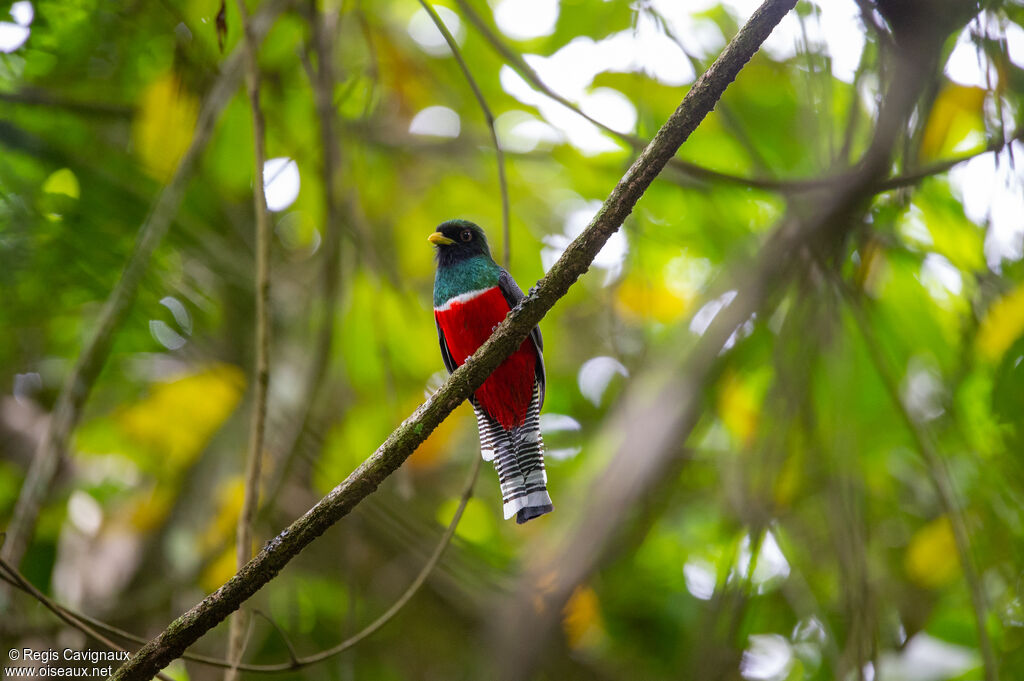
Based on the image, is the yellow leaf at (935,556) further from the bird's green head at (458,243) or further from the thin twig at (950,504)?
the bird's green head at (458,243)

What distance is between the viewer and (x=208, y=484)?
454 centimetres

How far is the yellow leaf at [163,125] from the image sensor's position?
383 cm

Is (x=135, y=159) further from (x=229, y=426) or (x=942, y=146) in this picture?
(x=942, y=146)

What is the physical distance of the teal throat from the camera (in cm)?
313

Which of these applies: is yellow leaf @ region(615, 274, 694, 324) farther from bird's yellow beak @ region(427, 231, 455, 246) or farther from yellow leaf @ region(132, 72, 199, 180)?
yellow leaf @ region(132, 72, 199, 180)

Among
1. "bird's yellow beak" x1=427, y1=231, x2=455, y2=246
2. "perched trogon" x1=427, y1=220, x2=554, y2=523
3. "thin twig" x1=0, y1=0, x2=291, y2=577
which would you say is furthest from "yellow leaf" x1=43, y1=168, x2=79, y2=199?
"perched trogon" x1=427, y1=220, x2=554, y2=523

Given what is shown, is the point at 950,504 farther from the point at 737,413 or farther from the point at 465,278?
the point at 465,278

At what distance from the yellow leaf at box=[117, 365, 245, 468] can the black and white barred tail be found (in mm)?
1889

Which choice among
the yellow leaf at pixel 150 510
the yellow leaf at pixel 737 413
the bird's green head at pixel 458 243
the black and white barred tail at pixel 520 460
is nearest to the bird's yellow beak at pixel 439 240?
the bird's green head at pixel 458 243

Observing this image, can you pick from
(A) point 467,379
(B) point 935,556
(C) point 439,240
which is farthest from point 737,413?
(A) point 467,379

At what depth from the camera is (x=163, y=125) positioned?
3.87m

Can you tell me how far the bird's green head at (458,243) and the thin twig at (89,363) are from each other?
39.2 inches

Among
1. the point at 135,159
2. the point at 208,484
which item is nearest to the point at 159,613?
the point at 208,484

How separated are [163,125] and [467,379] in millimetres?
2721
